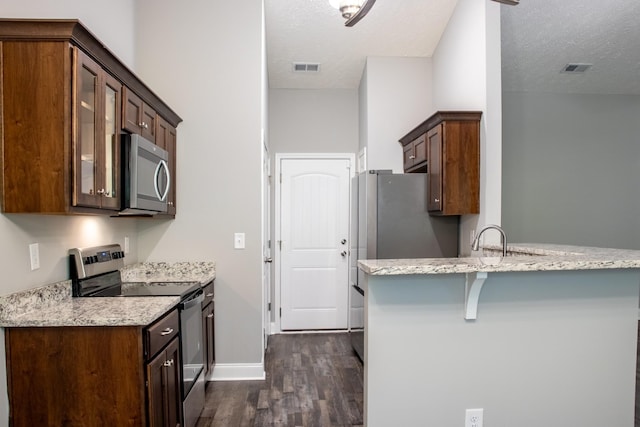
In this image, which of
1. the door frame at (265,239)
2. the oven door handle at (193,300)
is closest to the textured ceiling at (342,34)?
the door frame at (265,239)

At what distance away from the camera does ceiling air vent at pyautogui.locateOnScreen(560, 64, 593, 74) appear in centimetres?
404

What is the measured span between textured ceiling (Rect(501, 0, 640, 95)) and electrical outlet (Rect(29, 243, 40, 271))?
371 cm

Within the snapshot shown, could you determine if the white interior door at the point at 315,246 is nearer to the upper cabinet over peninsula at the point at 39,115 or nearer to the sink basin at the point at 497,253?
the sink basin at the point at 497,253

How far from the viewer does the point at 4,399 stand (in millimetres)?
1588

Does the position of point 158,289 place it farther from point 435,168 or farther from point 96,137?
point 435,168

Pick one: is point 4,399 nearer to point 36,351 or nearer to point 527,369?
point 36,351

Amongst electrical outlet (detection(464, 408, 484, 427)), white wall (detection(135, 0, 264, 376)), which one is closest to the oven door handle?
white wall (detection(135, 0, 264, 376))

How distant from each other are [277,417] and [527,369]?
1.59 meters

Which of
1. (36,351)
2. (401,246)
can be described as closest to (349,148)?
(401,246)

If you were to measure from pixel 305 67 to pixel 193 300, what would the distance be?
285cm

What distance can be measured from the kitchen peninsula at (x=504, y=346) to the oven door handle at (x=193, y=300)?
3.61ft

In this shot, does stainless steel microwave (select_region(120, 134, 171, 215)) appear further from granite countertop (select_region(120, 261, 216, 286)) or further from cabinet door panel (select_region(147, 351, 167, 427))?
cabinet door panel (select_region(147, 351, 167, 427))

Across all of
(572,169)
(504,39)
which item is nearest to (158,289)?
(504,39)

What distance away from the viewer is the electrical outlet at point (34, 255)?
1803 mm
